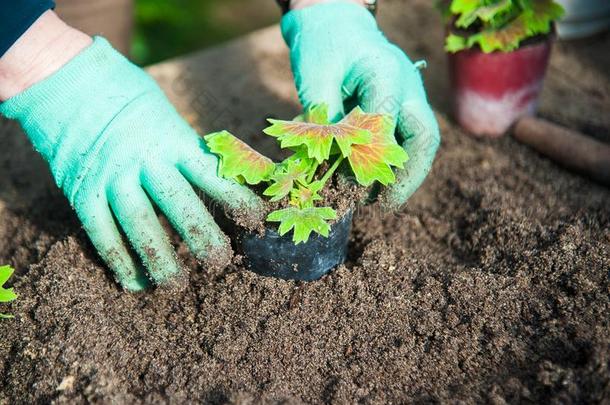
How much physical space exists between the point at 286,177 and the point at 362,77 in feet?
1.80

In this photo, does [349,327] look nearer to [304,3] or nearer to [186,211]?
[186,211]

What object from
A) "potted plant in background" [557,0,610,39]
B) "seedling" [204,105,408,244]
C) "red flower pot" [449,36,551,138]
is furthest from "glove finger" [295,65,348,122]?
"potted plant in background" [557,0,610,39]

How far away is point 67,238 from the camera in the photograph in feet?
7.04

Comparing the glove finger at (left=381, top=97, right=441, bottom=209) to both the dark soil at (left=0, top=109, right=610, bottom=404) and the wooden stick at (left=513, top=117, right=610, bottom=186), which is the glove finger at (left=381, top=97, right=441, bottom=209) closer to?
the dark soil at (left=0, top=109, right=610, bottom=404)

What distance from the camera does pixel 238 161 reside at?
1882mm

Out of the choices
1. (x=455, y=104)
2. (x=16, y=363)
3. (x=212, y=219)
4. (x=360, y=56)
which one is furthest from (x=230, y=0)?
(x=16, y=363)

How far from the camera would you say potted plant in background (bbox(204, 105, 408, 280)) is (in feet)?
5.86

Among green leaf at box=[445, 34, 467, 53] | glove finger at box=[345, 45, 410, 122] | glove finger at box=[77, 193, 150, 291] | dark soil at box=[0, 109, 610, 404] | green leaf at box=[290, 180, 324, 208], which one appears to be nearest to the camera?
dark soil at box=[0, 109, 610, 404]

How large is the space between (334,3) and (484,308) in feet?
3.96

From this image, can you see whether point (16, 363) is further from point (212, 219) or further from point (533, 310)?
point (533, 310)

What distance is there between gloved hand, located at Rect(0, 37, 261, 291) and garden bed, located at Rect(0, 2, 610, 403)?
A: 16 cm

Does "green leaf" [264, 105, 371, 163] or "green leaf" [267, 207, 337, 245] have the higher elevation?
"green leaf" [264, 105, 371, 163]

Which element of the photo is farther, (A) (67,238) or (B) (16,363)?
(A) (67,238)

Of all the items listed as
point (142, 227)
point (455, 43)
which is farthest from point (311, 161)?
point (455, 43)
